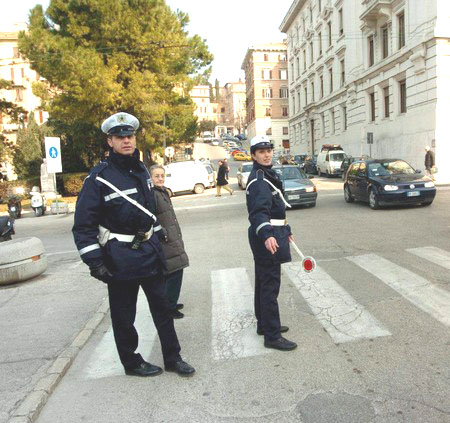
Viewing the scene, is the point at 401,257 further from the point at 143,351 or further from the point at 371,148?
the point at 371,148

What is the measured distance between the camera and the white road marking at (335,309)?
428cm

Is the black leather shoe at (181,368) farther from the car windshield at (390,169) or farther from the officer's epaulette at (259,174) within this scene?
the car windshield at (390,169)

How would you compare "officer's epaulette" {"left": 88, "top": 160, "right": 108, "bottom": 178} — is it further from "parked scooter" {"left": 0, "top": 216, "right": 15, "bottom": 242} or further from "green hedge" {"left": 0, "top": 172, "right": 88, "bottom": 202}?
"green hedge" {"left": 0, "top": 172, "right": 88, "bottom": 202}

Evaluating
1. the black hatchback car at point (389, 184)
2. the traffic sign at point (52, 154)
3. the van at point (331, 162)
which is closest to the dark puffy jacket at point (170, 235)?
the black hatchback car at point (389, 184)

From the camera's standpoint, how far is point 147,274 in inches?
133

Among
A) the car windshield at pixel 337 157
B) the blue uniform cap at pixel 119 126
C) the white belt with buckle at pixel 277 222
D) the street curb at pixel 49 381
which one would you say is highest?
the car windshield at pixel 337 157

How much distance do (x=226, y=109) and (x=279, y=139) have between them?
278 feet

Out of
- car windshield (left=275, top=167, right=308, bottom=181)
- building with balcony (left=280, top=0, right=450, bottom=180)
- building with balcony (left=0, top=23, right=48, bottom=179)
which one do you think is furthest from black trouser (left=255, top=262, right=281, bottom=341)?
building with balcony (left=0, top=23, right=48, bottom=179)

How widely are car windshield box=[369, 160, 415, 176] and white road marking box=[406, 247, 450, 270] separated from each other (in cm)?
628

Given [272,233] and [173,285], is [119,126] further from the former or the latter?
[173,285]

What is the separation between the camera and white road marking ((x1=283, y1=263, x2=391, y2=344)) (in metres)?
4.28

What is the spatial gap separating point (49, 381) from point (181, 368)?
1.08m

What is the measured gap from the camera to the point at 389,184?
41.5 ft

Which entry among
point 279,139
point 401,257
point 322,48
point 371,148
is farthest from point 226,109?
point 401,257
